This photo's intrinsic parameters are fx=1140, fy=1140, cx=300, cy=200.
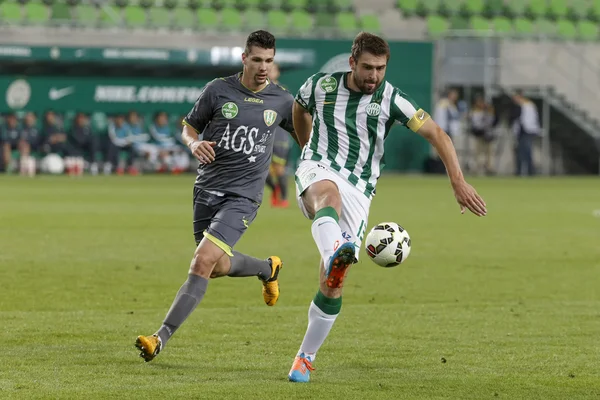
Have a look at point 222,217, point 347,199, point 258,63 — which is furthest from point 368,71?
point 222,217

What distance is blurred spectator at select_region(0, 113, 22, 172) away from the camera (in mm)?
33344

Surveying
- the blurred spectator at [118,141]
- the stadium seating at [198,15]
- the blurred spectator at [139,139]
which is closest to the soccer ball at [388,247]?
the blurred spectator at [118,141]

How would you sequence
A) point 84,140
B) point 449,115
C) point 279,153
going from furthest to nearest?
point 449,115
point 84,140
point 279,153

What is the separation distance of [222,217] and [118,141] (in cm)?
2750

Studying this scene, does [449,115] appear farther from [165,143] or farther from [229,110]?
[229,110]

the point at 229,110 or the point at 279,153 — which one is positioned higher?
the point at 229,110

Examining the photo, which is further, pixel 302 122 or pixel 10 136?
pixel 10 136

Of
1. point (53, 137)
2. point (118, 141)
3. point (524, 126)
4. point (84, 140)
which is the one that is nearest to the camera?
point (53, 137)

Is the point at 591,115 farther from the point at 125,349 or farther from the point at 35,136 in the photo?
the point at 125,349

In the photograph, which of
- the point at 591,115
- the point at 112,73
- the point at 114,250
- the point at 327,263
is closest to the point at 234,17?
the point at 112,73

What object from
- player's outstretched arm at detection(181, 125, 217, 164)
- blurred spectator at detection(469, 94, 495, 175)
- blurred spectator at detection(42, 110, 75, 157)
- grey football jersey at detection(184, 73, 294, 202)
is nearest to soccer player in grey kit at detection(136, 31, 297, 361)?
grey football jersey at detection(184, 73, 294, 202)

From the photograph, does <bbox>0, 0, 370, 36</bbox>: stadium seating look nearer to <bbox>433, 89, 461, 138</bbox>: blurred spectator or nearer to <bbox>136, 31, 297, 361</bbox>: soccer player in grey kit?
<bbox>433, 89, 461, 138</bbox>: blurred spectator

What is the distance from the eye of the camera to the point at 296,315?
9.10 metres

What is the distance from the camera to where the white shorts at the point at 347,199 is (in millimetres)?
6730
